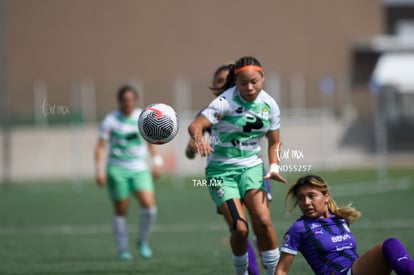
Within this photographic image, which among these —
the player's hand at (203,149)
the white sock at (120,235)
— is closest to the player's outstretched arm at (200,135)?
the player's hand at (203,149)

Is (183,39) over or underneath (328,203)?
over

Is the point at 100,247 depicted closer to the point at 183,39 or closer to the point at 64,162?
the point at 64,162

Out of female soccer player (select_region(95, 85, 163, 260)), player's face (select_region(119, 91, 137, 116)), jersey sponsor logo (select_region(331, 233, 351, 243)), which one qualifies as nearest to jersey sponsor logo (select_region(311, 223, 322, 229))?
jersey sponsor logo (select_region(331, 233, 351, 243))

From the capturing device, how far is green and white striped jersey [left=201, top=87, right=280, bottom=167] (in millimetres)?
7473

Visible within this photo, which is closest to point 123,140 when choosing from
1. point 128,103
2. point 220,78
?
point 128,103

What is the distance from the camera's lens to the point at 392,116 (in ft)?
109

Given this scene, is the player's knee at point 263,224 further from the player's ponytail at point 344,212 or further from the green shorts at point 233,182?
the player's ponytail at point 344,212

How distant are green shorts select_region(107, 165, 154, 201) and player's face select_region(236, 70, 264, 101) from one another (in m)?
3.92

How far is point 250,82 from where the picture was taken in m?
7.33

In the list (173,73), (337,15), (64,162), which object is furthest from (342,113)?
(64,162)

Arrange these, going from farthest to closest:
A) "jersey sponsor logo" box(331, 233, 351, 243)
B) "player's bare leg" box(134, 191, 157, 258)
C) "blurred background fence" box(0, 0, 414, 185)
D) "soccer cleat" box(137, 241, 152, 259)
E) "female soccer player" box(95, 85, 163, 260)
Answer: "blurred background fence" box(0, 0, 414, 185), "female soccer player" box(95, 85, 163, 260), "player's bare leg" box(134, 191, 157, 258), "soccer cleat" box(137, 241, 152, 259), "jersey sponsor logo" box(331, 233, 351, 243)

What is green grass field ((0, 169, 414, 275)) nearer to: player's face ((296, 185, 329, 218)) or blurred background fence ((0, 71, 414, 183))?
player's face ((296, 185, 329, 218))

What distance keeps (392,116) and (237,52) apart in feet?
21.8

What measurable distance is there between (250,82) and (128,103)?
3.94m
